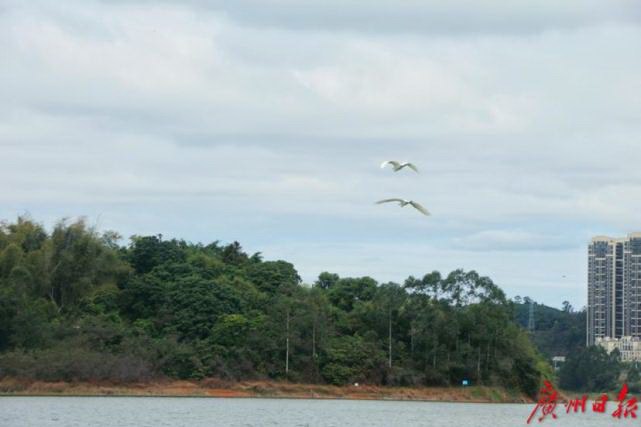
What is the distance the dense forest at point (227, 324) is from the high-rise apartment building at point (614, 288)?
75186mm

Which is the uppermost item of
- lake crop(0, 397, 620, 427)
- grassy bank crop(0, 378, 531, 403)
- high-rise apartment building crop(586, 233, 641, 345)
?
high-rise apartment building crop(586, 233, 641, 345)

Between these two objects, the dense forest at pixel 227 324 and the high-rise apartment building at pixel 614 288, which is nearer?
the dense forest at pixel 227 324

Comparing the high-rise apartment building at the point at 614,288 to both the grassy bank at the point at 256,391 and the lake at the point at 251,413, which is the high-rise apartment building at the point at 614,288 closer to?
the grassy bank at the point at 256,391

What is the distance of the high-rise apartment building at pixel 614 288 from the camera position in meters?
179

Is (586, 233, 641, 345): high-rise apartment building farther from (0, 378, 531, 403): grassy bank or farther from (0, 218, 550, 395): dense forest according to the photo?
(0, 378, 531, 403): grassy bank

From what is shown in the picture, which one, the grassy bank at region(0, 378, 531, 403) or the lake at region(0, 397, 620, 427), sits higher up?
the grassy bank at region(0, 378, 531, 403)

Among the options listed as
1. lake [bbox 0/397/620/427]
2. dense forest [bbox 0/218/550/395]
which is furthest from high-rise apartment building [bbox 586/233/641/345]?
lake [bbox 0/397/620/427]

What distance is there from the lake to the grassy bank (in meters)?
2.88

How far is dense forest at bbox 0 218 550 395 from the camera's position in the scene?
9125 centimetres

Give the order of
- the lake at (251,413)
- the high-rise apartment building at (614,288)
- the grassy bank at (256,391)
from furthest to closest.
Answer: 1. the high-rise apartment building at (614,288)
2. the grassy bank at (256,391)
3. the lake at (251,413)

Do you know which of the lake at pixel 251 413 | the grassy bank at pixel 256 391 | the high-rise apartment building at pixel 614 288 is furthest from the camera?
the high-rise apartment building at pixel 614 288

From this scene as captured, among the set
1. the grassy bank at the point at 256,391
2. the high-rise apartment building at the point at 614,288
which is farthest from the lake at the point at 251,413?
the high-rise apartment building at the point at 614,288

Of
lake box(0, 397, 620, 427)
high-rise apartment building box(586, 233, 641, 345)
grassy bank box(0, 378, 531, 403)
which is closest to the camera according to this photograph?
lake box(0, 397, 620, 427)

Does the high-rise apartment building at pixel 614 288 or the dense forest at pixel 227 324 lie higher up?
the high-rise apartment building at pixel 614 288
